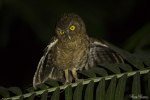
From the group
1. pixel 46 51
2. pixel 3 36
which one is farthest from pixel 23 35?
pixel 46 51

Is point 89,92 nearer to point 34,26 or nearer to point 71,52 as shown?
point 71,52

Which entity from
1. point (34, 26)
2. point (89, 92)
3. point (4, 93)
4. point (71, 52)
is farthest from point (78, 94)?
point (34, 26)

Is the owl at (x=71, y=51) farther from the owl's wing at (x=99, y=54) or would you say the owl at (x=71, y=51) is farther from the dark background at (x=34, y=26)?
the dark background at (x=34, y=26)

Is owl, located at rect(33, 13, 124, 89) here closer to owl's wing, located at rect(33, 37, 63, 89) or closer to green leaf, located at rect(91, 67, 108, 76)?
owl's wing, located at rect(33, 37, 63, 89)

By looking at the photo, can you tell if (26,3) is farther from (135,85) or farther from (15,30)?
(135,85)

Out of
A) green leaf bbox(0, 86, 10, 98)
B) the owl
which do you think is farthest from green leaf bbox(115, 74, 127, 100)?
the owl

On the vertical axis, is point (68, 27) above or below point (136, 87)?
above
